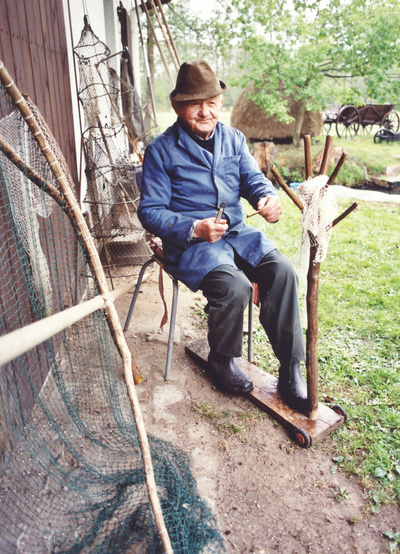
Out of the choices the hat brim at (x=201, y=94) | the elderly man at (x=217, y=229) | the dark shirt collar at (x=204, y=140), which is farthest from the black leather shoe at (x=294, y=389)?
the hat brim at (x=201, y=94)

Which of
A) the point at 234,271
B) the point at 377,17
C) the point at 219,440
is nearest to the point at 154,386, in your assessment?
the point at 219,440

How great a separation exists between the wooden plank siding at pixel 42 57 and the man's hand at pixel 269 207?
1.38 meters

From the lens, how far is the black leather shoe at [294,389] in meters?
2.16

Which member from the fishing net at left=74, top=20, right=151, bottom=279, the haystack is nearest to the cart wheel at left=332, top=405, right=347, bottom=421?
the fishing net at left=74, top=20, right=151, bottom=279

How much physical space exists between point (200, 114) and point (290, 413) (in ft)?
5.47

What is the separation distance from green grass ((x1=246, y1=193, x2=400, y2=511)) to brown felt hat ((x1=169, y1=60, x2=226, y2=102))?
64.8 inches

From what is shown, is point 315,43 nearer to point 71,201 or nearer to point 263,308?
point 263,308

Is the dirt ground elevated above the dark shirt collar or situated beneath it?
situated beneath

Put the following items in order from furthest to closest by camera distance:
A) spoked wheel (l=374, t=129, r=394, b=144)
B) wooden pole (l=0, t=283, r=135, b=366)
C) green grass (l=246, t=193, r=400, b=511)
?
1. spoked wheel (l=374, t=129, r=394, b=144)
2. green grass (l=246, t=193, r=400, b=511)
3. wooden pole (l=0, t=283, r=135, b=366)

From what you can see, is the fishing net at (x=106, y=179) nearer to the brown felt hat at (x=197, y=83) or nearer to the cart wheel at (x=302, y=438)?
the brown felt hat at (x=197, y=83)

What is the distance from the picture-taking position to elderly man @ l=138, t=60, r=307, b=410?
214cm

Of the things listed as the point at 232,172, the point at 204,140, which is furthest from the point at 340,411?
the point at 204,140

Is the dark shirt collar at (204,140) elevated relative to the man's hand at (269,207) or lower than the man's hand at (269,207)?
elevated

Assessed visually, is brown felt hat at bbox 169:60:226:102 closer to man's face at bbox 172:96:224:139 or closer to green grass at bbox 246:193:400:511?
man's face at bbox 172:96:224:139
